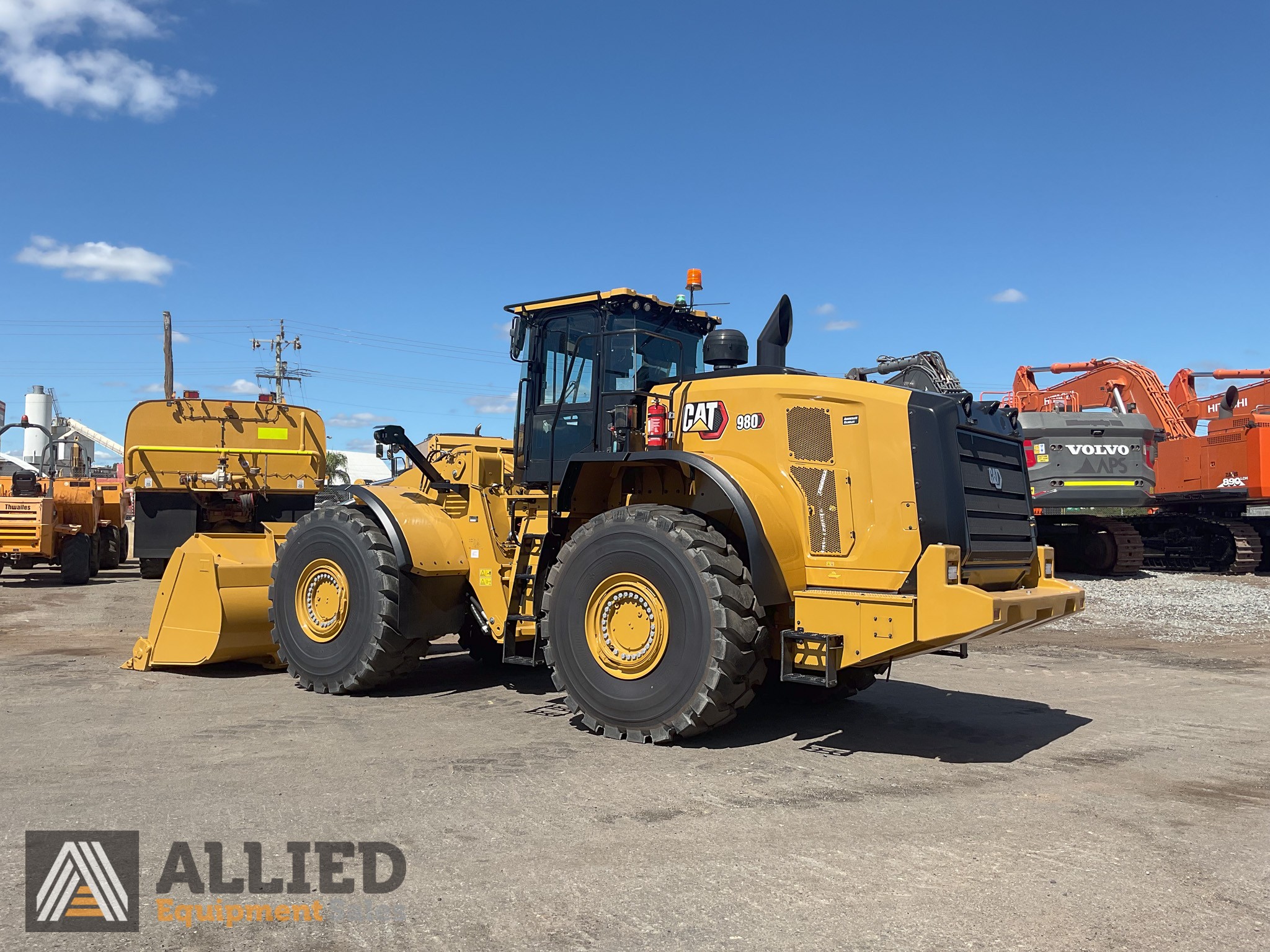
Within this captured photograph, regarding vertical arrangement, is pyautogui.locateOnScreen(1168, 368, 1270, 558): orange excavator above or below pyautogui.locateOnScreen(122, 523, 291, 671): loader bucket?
above

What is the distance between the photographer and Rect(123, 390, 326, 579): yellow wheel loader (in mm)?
16500

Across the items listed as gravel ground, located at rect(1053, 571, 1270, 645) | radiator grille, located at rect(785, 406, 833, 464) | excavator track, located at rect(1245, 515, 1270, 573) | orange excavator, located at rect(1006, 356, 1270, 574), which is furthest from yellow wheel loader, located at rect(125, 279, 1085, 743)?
excavator track, located at rect(1245, 515, 1270, 573)

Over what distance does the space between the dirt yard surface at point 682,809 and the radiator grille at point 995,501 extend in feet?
3.95

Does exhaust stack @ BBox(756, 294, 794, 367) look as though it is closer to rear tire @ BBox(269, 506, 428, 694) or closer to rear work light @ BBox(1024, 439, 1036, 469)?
rear tire @ BBox(269, 506, 428, 694)

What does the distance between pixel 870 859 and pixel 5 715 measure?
567 cm

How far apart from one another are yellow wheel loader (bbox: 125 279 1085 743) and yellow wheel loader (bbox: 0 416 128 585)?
9.48 meters

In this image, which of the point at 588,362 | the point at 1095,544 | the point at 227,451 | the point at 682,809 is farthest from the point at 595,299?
the point at 1095,544

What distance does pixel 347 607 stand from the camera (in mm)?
7582

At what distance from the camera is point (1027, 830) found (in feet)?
14.5

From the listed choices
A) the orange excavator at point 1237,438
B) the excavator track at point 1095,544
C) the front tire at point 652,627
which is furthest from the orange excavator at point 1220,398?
the front tire at point 652,627

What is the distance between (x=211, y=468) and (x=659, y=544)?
13047 mm

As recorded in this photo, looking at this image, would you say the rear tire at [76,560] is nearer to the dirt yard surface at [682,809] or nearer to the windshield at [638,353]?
the dirt yard surface at [682,809]

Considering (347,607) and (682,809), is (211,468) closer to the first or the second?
(347,607)

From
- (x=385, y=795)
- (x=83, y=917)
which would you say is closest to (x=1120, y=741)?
(x=385, y=795)
